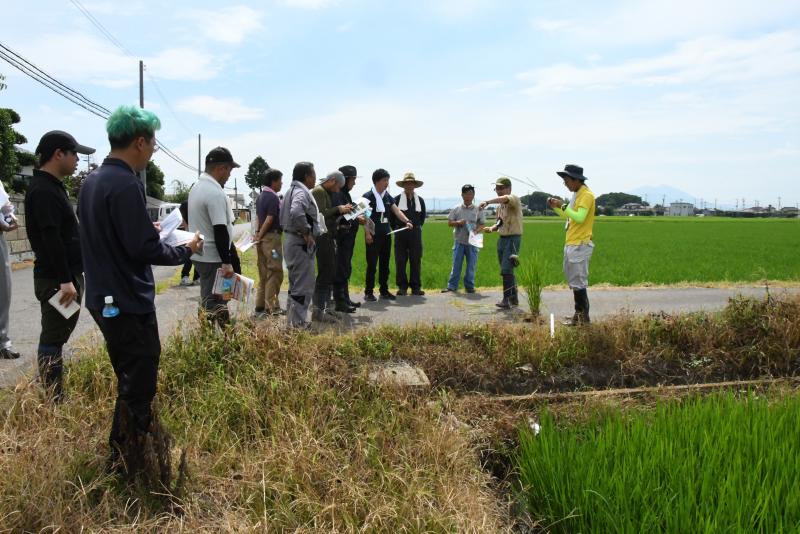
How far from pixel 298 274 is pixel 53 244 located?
2555 millimetres

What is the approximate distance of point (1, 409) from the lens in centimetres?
338

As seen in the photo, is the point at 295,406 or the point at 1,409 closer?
the point at 1,409

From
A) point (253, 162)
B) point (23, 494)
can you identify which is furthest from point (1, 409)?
point (253, 162)

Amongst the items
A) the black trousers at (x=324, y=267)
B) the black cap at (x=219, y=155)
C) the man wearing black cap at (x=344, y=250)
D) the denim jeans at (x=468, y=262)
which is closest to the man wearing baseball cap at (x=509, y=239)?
the denim jeans at (x=468, y=262)

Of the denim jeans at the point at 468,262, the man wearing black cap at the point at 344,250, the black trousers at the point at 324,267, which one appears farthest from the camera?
the denim jeans at the point at 468,262

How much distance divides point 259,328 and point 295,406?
2.82 ft

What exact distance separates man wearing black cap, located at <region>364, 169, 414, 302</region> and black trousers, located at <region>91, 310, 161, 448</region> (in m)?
5.21

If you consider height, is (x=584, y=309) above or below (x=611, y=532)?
above

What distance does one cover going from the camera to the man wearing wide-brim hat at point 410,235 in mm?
8555

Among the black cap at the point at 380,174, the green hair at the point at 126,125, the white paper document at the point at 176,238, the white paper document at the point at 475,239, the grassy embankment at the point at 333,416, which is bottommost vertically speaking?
the grassy embankment at the point at 333,416

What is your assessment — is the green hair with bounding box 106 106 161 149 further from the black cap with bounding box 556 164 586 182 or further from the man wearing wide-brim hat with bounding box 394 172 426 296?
the man wearing wide-brim hat with bounding box 394 172 426 296

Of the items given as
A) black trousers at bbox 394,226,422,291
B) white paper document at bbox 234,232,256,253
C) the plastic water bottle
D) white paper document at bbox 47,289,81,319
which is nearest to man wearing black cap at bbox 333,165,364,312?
black trousers at bbox 394,226,422,291

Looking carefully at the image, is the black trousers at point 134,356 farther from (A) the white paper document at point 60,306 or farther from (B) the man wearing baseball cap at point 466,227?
(B) the man wearing baseball cap at point 466,227

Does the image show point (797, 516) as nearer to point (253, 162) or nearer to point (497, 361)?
point (497, 361)
